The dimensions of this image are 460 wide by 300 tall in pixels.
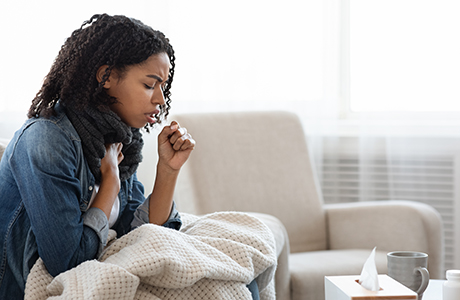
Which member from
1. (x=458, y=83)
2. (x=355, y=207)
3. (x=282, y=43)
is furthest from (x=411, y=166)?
(x=282, y=43)

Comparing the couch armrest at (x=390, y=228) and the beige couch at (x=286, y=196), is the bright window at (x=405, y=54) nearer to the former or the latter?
the beige couch at (x=286, y=196)

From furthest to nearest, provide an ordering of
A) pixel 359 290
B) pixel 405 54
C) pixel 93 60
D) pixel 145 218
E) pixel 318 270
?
pixel 405 54 < pixel 318 270 < pixel 145 218 < pixel 93 60 < pixel 359 290

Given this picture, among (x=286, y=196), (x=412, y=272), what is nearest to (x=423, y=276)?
(x=412, y=272)

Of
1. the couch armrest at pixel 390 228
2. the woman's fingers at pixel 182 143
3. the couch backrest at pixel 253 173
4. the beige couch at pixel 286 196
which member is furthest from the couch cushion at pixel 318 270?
the woman's fingers at pixel 182 143

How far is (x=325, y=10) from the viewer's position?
7.84ft

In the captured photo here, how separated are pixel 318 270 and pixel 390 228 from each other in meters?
0.39

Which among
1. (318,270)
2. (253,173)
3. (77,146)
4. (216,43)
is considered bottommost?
(318,270)

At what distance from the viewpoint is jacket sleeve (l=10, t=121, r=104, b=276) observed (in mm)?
968

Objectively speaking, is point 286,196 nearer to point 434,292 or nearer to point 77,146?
point 434,292

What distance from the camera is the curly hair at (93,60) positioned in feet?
3.57

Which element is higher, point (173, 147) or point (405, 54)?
point (405, 54)

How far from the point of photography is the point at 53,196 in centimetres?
97

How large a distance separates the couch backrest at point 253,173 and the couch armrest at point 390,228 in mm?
73

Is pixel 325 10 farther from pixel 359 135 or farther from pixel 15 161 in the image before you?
pixel 15 161
